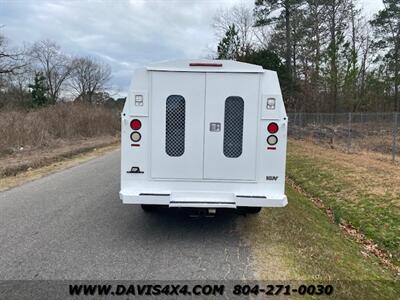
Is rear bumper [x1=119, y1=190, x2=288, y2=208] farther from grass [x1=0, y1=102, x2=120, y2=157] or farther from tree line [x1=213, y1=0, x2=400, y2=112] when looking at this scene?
tree line [x1=213, y1=0, x2=400, y2=112]

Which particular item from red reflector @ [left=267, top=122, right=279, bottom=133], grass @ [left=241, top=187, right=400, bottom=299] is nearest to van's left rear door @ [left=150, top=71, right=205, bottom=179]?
red reflector @ [left=267, top=122, right=279, bottom=133]

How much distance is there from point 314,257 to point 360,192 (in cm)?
538

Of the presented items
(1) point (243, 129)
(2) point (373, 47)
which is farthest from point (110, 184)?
(2) point (373, 47)

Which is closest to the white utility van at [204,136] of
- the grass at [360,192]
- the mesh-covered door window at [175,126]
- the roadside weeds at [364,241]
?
the mesh-covered door window at [175,126]

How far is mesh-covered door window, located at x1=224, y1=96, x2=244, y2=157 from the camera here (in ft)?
18.5

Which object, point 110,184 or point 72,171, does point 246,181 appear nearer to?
point 110,184

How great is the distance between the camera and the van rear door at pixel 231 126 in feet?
18.3

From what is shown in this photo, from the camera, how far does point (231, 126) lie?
5.68m

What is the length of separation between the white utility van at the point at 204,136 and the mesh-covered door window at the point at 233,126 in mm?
15

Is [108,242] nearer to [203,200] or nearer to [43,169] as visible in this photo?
[203,200]

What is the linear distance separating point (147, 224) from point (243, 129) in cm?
239

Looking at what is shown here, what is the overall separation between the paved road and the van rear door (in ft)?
3.65

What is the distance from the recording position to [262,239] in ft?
19.5

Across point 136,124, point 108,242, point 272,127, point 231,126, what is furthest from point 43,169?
point 272,127
